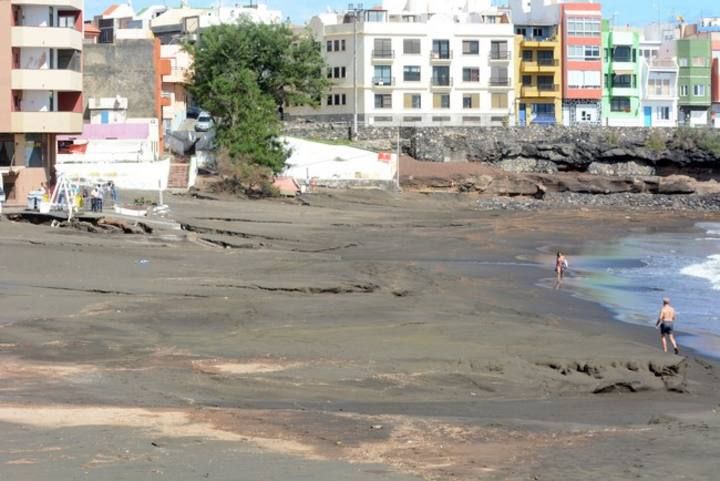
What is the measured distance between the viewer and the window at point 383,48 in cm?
9350

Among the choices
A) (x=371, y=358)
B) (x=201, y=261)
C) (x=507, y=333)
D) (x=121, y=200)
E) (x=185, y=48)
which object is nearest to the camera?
(x=371, y=358)

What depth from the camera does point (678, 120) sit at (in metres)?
112

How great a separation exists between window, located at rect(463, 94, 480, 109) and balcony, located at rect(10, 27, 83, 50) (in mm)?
46005

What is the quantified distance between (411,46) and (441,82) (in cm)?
338

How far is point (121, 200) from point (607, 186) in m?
40.1

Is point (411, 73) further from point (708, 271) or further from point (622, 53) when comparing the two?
point (708, 271)

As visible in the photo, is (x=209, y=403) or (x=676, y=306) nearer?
(x=209, y=403)

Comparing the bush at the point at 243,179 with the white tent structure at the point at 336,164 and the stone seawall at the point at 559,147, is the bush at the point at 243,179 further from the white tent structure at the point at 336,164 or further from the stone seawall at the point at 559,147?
the stone seawall at the point at 559,147

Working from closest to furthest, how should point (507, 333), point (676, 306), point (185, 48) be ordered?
point (507, 333) < point (676, 306) < point (185, 48)

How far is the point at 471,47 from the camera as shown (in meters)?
95.4

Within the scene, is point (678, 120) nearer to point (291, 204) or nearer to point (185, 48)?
point (185, 48)

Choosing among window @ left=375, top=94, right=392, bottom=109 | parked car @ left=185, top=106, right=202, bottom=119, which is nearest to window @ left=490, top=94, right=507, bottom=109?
window @ left=375, top=94, right=392, bottom=109

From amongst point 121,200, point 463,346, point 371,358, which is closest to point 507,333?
point 463,346

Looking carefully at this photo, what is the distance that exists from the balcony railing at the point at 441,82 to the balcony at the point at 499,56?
3.63m
